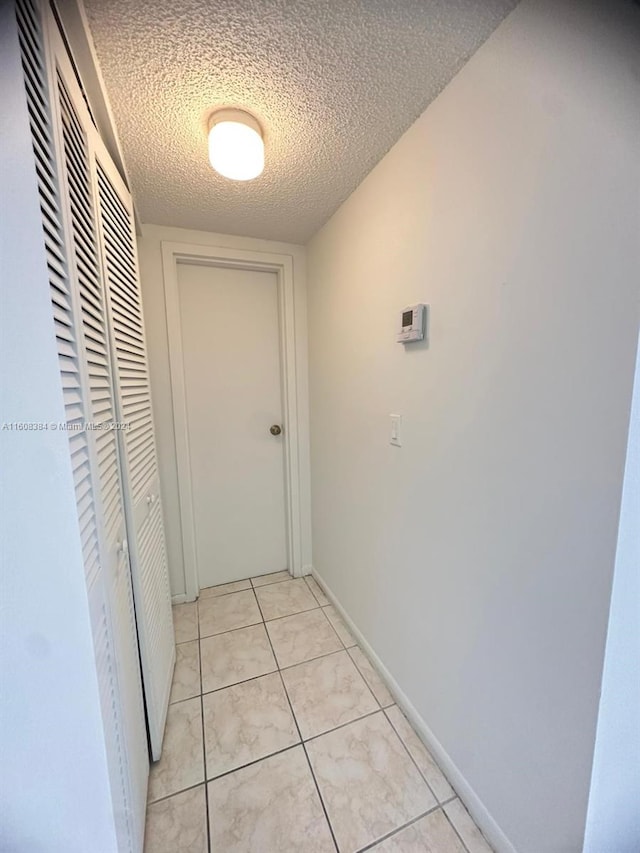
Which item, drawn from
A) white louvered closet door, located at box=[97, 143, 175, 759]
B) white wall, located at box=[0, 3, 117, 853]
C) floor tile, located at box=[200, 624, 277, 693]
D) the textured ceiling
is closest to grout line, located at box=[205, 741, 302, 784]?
white louvered closet door, located at box=[97, 143, 175, 759]

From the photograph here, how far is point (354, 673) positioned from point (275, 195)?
2.28m

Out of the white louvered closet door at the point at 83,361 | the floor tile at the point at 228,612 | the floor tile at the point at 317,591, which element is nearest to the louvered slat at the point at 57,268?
the white louvered closet door at the point at 83,361

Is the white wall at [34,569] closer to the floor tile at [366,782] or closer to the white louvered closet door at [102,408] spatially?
the white louvered closet door at [102,408]

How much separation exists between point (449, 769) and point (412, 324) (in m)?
1.54

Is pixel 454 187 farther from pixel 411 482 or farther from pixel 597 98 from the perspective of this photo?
pixel 411 482

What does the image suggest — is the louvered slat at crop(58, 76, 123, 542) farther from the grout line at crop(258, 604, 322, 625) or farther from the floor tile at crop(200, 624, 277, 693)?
the grout line at crop(258, 604, 322, 625)

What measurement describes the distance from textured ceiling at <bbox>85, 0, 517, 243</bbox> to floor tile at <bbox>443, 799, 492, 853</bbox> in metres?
2.23

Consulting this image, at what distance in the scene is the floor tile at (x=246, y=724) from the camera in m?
1.22

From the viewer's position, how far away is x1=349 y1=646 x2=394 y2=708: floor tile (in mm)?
1430

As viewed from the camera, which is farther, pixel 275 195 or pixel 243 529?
pixel 243 529

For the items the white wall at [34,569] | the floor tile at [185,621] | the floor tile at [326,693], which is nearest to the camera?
the white wall at [34,569]

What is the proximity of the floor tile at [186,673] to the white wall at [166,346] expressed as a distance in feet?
→ 1.44

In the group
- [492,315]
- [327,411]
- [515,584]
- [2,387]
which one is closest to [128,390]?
[2,387]

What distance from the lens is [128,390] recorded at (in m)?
Result: 1.17
